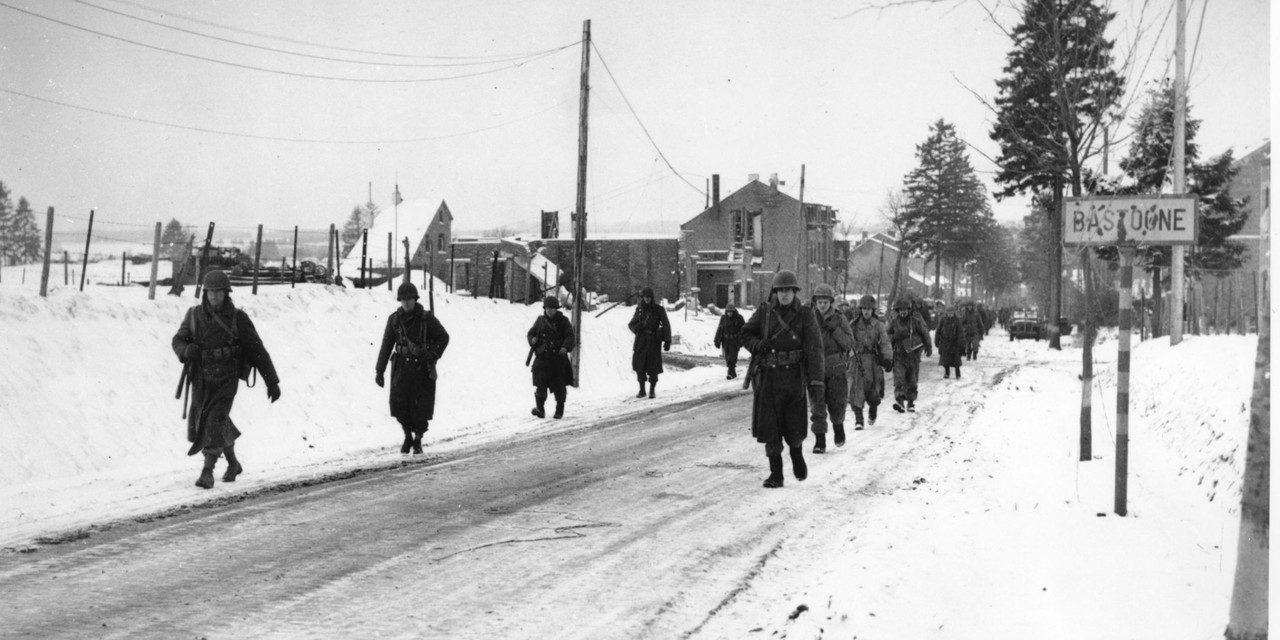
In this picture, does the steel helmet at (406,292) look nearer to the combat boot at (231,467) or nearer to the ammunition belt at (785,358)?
the combat boot at (231,467)

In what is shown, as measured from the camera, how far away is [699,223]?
77.5m

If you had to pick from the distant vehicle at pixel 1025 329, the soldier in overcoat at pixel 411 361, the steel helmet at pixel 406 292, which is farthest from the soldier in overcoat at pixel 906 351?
the distant vehicle at pixel 1025 329

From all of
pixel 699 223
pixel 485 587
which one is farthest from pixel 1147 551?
pixel 699 223

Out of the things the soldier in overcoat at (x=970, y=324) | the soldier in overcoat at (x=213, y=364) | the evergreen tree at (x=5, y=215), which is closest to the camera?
the soldier in overcoat at (x=213, y=364)

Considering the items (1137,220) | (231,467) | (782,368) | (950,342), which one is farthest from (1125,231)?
(950,342)

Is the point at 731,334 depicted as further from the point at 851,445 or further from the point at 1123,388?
the point at 1123,388

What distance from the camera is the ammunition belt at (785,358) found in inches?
368

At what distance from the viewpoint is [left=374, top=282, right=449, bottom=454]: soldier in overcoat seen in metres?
11.6

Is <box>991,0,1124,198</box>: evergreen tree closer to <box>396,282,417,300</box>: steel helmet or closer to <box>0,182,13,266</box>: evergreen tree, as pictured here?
<box>396,282,417,300</box>: steel helmet

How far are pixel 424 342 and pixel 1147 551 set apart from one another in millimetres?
8039

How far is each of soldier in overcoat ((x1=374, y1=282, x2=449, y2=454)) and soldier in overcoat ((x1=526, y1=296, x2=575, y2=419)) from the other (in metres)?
3.73

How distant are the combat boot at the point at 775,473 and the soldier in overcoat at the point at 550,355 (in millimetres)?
6758

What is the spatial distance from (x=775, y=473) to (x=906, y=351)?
8.11 meters

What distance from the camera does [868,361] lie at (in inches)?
575
